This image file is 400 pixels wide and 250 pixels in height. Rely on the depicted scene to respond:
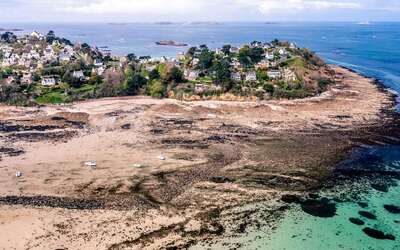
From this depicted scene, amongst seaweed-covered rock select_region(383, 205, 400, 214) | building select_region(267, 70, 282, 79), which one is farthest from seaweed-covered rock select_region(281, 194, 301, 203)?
building select_region(267, 70, 282, 79)

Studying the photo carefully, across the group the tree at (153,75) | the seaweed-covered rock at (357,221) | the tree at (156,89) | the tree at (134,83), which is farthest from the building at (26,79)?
the seaweed-covered rock at (357,221)

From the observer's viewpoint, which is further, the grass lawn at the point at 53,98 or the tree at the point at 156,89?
the tree at the point at 156,89

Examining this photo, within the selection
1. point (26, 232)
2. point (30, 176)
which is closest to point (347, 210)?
point (26, 232)

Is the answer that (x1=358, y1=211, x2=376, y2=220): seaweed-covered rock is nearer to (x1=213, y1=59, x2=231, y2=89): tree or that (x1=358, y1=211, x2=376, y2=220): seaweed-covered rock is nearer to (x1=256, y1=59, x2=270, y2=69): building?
(x1=213, y1=59, x2=231, y2=89): tree

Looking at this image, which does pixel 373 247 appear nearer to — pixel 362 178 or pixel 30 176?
pixel 362 178

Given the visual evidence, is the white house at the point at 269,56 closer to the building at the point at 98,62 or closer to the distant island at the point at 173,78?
the distant island at the point at 173,78

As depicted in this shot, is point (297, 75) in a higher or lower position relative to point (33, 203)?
higher
